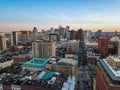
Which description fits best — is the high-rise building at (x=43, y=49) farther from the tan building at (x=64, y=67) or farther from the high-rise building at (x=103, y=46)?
the high-rise building at (x=103, y=46)

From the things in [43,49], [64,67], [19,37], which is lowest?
[64,67]

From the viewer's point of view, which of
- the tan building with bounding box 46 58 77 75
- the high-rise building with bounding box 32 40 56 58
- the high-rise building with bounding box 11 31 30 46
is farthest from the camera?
the high-rise building with bounding box 11 31 30 46

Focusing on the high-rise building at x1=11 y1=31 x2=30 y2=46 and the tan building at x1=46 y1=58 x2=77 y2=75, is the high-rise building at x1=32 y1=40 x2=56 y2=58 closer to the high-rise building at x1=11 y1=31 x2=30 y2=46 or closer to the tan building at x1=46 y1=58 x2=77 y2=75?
the tan building at x1=46 y1=58 x2=77 y2=75

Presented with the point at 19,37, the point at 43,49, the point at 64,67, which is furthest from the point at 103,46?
the point at 19,37

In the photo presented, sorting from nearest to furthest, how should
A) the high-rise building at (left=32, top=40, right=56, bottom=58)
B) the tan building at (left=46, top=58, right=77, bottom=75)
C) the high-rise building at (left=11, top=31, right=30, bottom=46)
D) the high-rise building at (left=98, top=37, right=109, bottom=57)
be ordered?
the tan building at (left=46, top=58, right=77, bottom=75)
the high-rise building at (left=32, top=40, right=56, bottom=58)
the high-rise building at (left=98, top=37, right=109, bottom=57)
the high-rise building at (left=11, top=31, right=30, bottom=46)

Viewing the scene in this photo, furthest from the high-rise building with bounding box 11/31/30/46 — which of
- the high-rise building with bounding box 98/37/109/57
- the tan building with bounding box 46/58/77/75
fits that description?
the tan building with bounding box 46/58/77/75

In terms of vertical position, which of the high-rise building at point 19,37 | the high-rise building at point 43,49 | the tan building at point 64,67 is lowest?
the tan building at point 64,67

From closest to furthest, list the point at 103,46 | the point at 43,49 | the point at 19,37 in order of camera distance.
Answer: the point at 43,49 → the point at 103,46 → the point at 19,37

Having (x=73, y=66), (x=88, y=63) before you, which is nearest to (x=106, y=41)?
(x=88, y=63)

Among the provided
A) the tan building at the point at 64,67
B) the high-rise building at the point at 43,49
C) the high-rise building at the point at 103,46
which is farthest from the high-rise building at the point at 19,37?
the tan building at the point at 64,67

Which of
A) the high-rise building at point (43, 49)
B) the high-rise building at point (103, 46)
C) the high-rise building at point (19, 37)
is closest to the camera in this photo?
the high-rise building at point (43, 49)

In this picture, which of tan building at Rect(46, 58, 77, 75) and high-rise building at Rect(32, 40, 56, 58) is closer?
tan building at Rect(46, 58, 77, 75)

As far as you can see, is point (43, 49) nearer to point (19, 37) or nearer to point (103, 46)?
point (103, 46)

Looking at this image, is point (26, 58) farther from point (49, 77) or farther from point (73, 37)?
point (73, 37)
